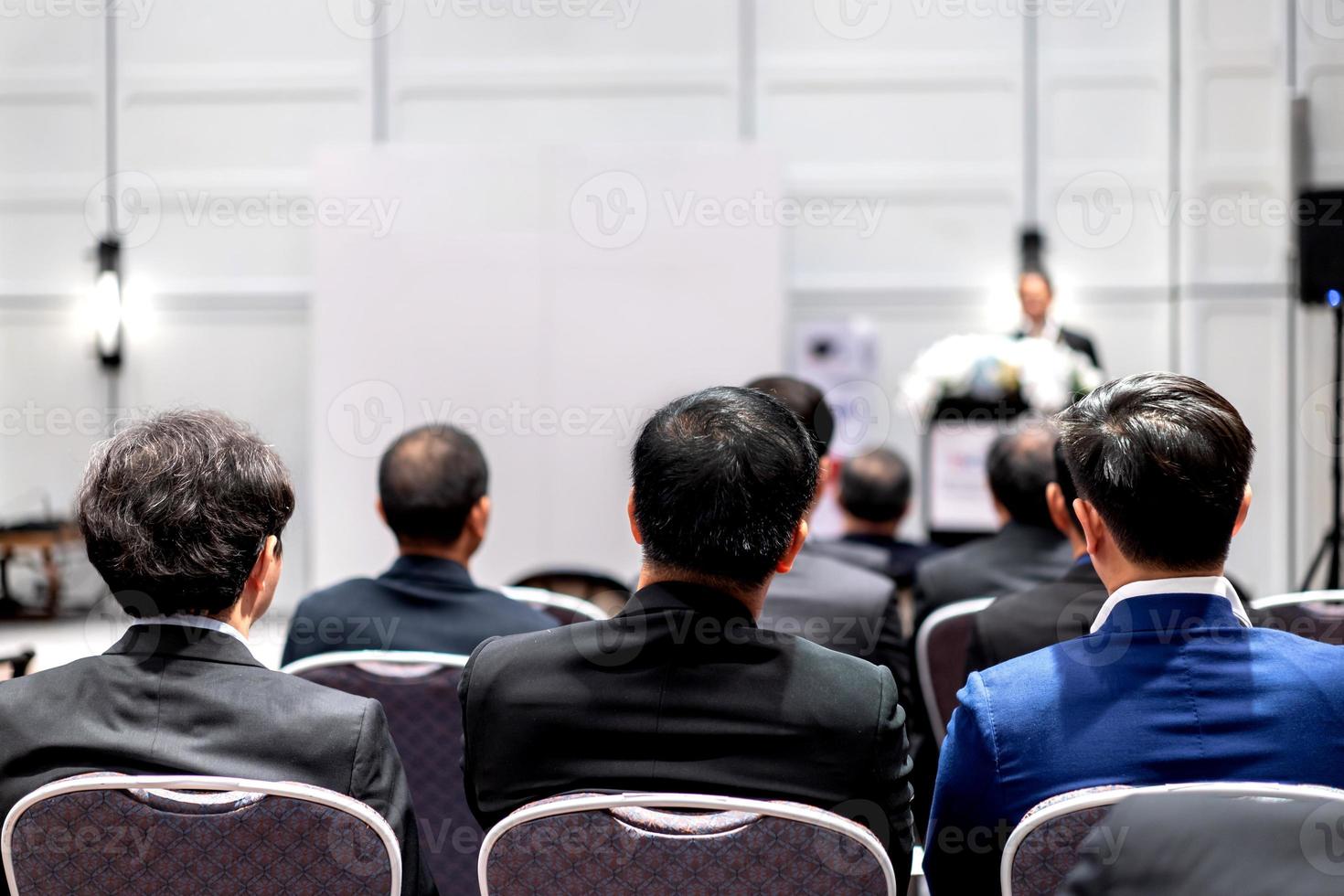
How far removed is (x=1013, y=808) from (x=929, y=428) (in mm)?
3334

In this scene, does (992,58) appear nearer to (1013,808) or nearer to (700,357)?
(700,357)

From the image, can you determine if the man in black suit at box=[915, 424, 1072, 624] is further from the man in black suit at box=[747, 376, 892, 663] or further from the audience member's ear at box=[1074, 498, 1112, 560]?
the audience member's ear at box=[1074, 498, 1112, 560]

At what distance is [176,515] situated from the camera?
1303 mm

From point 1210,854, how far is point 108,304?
584 cm

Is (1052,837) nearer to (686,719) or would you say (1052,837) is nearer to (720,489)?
(686,719)

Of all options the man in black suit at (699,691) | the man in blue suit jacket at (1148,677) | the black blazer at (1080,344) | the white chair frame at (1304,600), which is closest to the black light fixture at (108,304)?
the black blazer at (1080,344)

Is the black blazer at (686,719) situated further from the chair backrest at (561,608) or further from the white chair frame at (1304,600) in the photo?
the white chair frame at (1304,600)

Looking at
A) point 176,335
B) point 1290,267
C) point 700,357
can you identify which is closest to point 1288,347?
point 1290,267

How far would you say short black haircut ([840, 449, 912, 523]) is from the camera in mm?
2945

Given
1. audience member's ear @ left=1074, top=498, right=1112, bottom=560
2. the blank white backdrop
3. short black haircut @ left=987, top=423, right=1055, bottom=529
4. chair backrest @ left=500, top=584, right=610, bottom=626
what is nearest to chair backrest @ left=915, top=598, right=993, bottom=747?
short black haircut @ left=987, top=423, right=1055, bottom=529

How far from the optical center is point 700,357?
16.2 feet

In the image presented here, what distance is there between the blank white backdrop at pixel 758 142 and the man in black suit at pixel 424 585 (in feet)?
10.1

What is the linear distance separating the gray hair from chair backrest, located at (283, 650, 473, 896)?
0.31m

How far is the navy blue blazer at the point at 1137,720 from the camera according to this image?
3.66ft
